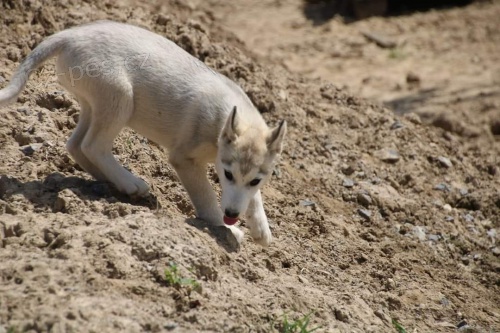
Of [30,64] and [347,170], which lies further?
[347,170]

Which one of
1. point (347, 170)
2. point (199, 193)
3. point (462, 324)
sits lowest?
point (462, 324)

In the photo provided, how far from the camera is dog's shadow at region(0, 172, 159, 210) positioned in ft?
19.9

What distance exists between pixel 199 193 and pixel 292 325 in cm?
145

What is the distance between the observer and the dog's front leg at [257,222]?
664 cm

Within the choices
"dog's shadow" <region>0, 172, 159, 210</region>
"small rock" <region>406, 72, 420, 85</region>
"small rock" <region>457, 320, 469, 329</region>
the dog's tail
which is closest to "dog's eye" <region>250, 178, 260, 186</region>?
"dog's shadow" <region>0, 172, 159, 210</region>

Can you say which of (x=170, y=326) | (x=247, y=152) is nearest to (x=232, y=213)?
(x=247, y=152)

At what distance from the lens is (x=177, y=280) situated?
214 inches

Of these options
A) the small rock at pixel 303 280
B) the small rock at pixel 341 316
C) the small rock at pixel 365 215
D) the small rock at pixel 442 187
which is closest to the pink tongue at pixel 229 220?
the small rock at pixel 303 280

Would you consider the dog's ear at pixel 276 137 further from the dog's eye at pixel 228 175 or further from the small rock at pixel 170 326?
the small rock at pixel 170 326

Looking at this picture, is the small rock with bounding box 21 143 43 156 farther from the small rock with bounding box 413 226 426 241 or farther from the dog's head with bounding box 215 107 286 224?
the small rock with bounding box 413 226 426 241

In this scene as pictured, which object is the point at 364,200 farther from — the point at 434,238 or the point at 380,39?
the point at 380,39

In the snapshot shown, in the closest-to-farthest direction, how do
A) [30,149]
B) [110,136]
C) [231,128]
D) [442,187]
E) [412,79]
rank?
1. [231,128]
2. [110,136]
3. [30,149]
4. [442,187]
5. [412,79]

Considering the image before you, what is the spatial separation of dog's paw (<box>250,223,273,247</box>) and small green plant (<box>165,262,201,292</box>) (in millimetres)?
1229

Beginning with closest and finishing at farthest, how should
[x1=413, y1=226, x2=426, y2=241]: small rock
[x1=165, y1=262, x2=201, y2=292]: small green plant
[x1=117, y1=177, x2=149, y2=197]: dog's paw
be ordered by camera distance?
[x1=165, y1=262, x2=201, y2=292]: small green plant, [x1=117, y1=177, x2=149, y2=197]: dog's paw, [x1=413, y1=226, x2=426, y2=241]: small rock
